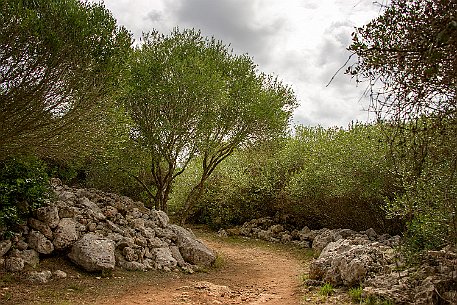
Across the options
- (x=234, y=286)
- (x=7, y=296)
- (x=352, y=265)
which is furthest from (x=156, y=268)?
(x=352, y=265)

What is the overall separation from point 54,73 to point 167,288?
228 inches

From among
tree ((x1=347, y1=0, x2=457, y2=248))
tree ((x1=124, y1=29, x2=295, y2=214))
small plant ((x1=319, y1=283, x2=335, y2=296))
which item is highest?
tree ((x1=124, y1=29, x2=295, y2=214))

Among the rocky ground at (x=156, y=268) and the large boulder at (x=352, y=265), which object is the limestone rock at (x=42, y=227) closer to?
the rocky ground at (x=156, y=268)

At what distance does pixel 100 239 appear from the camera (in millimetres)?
11281

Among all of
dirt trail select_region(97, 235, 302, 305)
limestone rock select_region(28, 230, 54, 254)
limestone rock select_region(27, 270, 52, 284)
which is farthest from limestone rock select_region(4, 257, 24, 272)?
dirt trail select_region(97, 235, 302, 305)

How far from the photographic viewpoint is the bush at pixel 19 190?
10383 mm

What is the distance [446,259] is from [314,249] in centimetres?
1058

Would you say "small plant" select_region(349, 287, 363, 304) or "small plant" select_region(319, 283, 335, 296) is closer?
"small plant" select_region(349, 287, 363, 304)

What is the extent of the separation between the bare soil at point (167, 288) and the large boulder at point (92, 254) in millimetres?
203

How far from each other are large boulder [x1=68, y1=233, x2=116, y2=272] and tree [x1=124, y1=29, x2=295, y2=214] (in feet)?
19.4

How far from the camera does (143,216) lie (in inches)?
572

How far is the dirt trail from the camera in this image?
30.3 feet

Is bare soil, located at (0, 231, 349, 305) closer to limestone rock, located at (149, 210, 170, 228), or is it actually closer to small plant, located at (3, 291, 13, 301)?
small plant, located at (3, 291, 13, 301)

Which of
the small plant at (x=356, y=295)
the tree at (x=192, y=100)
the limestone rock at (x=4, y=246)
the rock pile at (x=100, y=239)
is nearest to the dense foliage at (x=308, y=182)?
the tree at (x=192, y=100)
